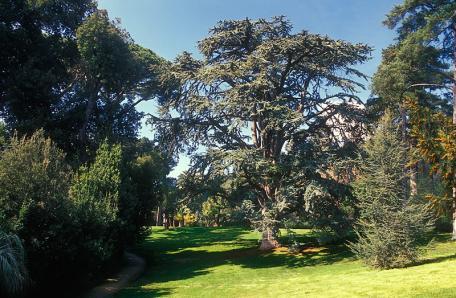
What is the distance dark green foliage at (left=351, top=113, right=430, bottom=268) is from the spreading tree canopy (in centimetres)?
599

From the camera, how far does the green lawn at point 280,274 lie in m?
12.9

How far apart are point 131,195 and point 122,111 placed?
12426 mm

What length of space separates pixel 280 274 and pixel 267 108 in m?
9.19

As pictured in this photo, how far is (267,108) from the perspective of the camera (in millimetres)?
24016

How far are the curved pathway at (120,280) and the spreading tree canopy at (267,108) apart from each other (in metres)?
7.11

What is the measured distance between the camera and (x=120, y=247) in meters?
22.4

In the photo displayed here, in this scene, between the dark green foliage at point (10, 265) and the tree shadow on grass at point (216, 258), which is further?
the tree shadow on grass at point (216, 258)

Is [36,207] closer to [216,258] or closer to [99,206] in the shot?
[99,206]

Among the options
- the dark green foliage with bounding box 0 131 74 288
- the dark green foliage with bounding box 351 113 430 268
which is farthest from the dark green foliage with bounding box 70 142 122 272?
the dark green foliage with bounding box 351 113 430 268

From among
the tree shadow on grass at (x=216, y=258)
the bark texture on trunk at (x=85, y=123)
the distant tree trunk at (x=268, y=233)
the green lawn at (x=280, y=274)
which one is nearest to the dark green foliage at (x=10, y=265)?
the green lawn at (x=280, y=274)

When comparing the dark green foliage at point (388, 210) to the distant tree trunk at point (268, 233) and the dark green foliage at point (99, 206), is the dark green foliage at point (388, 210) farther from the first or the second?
the dark green foliage at point (99, 206)

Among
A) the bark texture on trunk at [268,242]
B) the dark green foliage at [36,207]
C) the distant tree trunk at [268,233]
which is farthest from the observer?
the bark texture on trunk at [268,242]

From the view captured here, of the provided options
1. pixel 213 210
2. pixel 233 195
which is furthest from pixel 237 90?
pixel 213 210

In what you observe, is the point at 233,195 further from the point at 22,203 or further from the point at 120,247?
the point at 22,203
